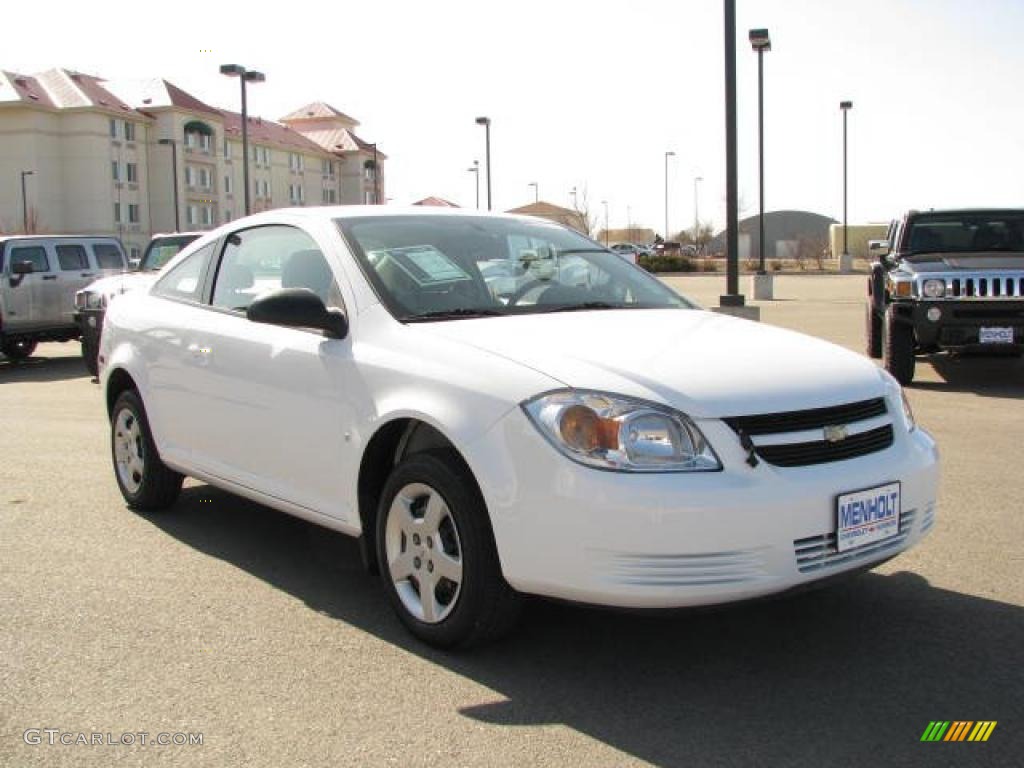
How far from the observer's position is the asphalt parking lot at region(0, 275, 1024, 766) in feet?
10.7

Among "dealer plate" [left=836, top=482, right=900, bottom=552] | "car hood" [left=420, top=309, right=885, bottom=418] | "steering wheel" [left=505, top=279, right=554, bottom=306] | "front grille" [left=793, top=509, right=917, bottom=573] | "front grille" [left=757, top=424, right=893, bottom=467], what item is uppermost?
"steering wheel" [left=505, top=279, right=554, bottom=306]

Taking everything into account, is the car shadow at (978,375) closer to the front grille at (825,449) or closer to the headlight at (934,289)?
the headlight at (934,289)

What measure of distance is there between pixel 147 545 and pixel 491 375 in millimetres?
2654

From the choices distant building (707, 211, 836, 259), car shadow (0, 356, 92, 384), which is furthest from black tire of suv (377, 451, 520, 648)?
distant building (707, 211, 836, 259)

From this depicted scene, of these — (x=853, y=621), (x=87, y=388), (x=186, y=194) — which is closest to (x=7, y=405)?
(x=87, y=388)

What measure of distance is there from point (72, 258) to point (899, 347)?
11950 mm

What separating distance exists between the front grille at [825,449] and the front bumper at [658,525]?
0.13 ft

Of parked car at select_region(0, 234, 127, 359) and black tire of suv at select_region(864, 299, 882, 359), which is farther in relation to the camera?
parked car at select_region(0, 234, 127, 359)

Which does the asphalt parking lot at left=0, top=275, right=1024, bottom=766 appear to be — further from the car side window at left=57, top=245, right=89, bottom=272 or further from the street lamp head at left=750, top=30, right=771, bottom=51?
the street lamp head at left=750, top=30, right=771, bottom=51

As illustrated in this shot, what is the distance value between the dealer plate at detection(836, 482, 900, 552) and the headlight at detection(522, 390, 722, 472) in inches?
20.2

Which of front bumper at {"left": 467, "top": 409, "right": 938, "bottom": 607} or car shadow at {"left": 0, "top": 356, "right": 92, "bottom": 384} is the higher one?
front bumper at {"left": 467, "top": 409, "right": 938, "bottom": 607}

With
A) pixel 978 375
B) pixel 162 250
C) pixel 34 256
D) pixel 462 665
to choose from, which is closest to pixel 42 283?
pixel 34 256

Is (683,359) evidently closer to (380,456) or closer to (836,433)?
(836,433)

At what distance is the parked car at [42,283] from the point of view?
1549 centimetres
